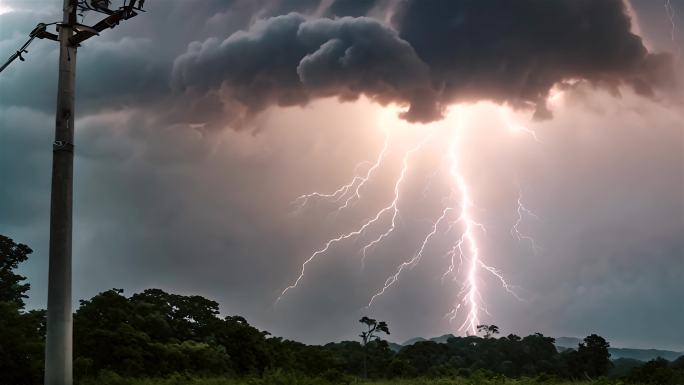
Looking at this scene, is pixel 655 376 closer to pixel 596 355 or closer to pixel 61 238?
pixel 61 238

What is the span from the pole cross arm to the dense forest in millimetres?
11064

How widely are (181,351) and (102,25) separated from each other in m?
22.5

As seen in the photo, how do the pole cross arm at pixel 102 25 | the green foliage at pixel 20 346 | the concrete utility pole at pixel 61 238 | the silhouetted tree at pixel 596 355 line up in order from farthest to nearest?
the silhouetted tree at pixel 596 355, the green foliage at pixel 20 346, the pole cross arm at pixel 102 25, the concrete utility pole at pixel 61 238

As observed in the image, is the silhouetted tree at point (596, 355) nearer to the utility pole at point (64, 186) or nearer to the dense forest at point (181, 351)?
the dense forest at point (181, 351)

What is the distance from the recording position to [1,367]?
2402cm

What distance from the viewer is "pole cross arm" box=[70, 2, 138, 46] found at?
13.5 metres

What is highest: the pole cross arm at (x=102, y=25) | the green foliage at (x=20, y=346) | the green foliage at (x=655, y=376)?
the pole cross arm at (x=102, y=25)

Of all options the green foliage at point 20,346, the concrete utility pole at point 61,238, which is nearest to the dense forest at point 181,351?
the green foliage at point 20,346

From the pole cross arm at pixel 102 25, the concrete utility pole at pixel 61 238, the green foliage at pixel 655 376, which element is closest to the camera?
the concrete utility pole at pixel 61 238

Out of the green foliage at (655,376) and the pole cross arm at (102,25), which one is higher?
the pole cross arm at (102,25)

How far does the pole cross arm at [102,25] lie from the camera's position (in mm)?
13508

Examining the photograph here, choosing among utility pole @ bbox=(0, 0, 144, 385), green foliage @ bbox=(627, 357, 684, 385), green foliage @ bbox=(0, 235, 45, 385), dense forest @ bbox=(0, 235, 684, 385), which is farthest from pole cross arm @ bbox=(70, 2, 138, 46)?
green foliage @ bbox=(627, 357, 684, 385)

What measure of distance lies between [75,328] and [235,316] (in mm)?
14520

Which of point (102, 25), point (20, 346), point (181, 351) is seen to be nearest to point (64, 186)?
point (102, 25)
